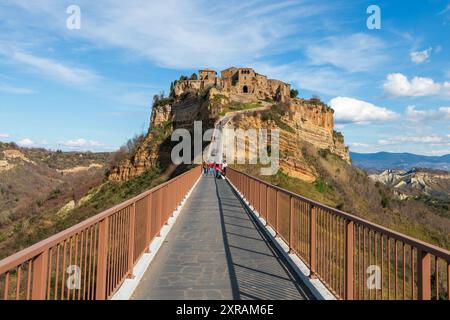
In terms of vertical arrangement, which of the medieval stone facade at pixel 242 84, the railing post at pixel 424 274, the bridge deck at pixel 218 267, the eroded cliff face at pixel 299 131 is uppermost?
the medieval stone facade at pixel 242 84

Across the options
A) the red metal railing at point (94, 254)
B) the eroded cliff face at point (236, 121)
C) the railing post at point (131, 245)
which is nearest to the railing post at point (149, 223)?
the red metal railing at point (94, 254)

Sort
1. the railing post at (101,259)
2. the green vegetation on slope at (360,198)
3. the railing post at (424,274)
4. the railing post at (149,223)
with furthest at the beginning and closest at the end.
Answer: the green vegetation on slope at (360,198) < the railing post at (149,223) < the railing post at (101,259) < the railing post at (424,274)

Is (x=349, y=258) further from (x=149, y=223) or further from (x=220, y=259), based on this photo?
(x=149, y=223)

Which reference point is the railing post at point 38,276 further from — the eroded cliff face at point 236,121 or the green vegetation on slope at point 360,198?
the eroded cliff face at point 236,121

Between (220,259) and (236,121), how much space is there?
4106 centimetres

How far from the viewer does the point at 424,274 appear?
2.79m

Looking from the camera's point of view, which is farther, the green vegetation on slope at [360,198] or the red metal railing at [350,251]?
the green vegetation on slope at [360,198]

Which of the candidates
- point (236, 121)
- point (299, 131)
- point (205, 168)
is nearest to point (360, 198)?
point (299, 131)

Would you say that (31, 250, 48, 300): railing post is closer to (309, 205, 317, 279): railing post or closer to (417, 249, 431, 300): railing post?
(417, 249, 431, 300): railing post

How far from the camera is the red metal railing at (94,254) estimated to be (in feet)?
8.55

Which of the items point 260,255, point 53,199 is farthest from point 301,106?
point 260,255

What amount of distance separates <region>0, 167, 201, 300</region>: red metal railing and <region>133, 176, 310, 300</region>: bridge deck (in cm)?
46
